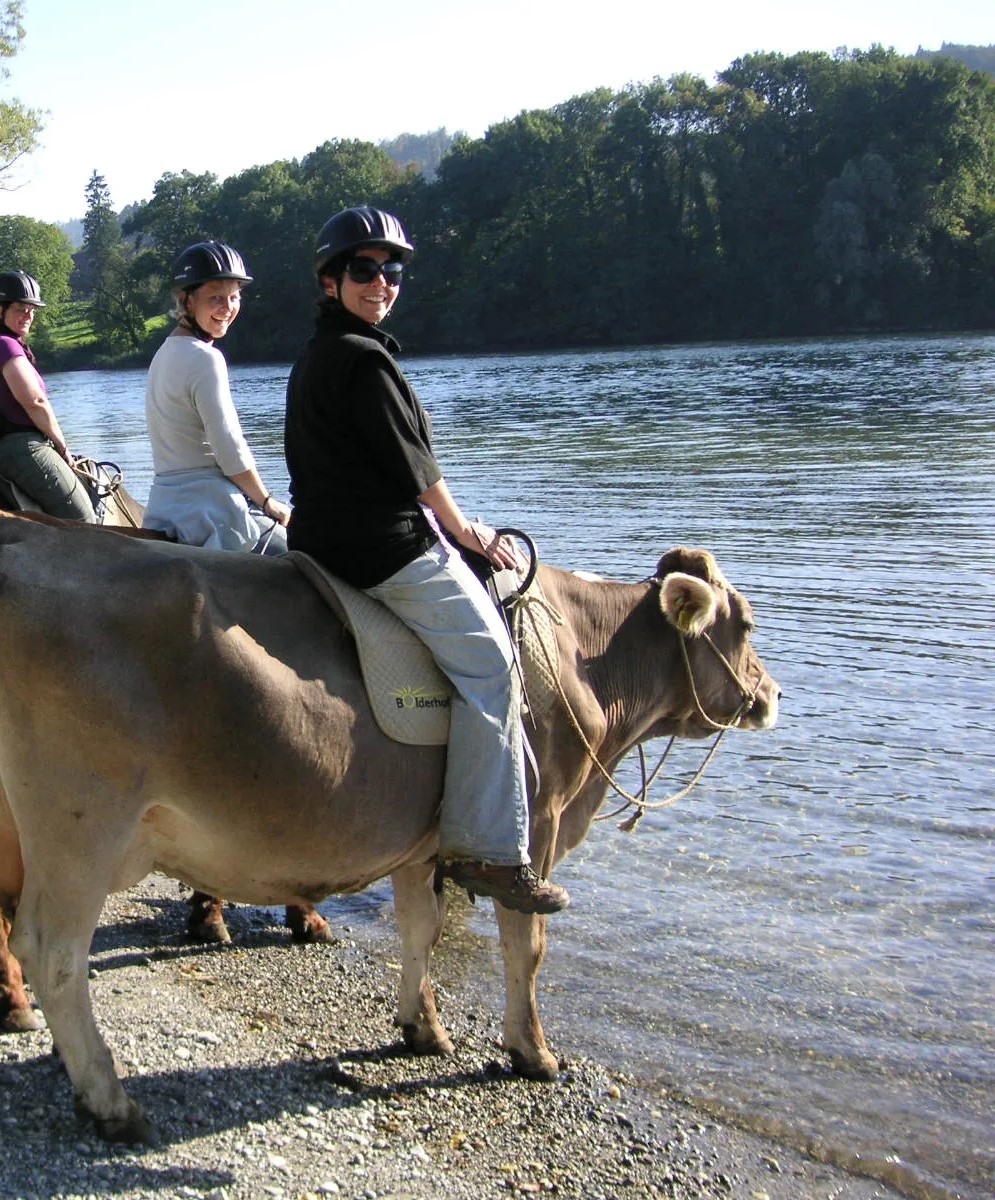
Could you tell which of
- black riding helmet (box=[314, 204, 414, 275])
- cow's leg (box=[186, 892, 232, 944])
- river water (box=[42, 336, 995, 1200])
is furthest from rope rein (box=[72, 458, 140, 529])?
black riding helmet (box=[314, 204, 414, 275])

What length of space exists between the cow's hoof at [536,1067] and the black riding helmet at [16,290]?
5929 mm

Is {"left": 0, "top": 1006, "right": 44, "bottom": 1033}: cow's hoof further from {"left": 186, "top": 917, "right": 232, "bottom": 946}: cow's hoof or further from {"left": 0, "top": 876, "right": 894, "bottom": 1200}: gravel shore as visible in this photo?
{"left": 186, "top": 917, "right": 232, "bottom": 946}: cow's hoof

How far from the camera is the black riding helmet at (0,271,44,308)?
9.62m

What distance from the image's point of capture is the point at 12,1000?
6.70 metres

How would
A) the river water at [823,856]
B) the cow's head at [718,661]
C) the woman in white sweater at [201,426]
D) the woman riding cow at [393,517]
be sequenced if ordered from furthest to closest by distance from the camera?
1. the cow's head at [718,661]
2. the woman in white sweater at [201,426]
3. the river water at [823,856]
4. the woman riding cow at [393,517]

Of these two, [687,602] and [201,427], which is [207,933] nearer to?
[201,427]

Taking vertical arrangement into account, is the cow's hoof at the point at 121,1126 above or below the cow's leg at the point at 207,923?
above

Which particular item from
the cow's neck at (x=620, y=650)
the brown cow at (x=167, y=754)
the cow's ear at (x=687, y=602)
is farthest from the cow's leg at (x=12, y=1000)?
the cow's ear at (x=687, y=602)

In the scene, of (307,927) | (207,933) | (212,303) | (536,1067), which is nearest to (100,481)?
(212,303)

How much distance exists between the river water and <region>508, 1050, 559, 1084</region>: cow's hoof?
52cm

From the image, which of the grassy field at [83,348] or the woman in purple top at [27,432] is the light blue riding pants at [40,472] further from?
the grassy field at [83,348]

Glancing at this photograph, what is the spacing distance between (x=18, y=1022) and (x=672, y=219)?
109311 mm

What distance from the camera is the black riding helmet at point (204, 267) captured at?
762 cm

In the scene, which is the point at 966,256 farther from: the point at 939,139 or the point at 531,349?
the point at 531,349
